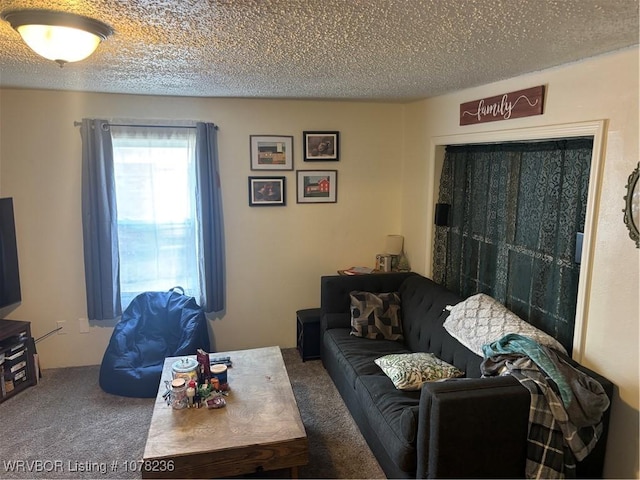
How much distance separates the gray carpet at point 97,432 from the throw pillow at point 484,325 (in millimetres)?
925

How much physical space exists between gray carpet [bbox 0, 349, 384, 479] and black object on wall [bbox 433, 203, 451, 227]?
160 centimetres

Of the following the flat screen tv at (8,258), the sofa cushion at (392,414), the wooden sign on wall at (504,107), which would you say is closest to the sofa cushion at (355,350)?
the sofa cushion at (392,414)

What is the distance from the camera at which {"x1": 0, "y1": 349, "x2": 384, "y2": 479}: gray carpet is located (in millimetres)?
2631

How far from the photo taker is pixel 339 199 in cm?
430

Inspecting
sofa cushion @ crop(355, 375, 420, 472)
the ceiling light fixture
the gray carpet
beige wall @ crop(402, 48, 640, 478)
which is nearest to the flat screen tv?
the gray carpet

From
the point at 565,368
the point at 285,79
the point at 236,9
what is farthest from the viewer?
the point at 285,79

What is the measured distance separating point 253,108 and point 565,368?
10.1ft

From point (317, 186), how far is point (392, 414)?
2.31m

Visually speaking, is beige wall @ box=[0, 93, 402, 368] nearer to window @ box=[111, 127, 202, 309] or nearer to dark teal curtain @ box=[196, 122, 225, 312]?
dark teal curtain @ box=[196, 122, 225, 312]

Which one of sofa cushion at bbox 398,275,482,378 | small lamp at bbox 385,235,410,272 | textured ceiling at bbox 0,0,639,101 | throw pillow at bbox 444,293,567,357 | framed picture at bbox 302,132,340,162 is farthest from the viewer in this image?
small lamp at bbox 385,235,410,272

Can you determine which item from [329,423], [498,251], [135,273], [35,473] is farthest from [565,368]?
[135,273]

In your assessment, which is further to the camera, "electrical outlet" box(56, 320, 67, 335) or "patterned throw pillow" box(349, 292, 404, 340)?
"electrical outlet" box(56, 320, 67, 335)

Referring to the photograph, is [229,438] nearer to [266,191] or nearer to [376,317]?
[376,317]

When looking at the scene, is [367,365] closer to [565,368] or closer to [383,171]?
[565,368]
